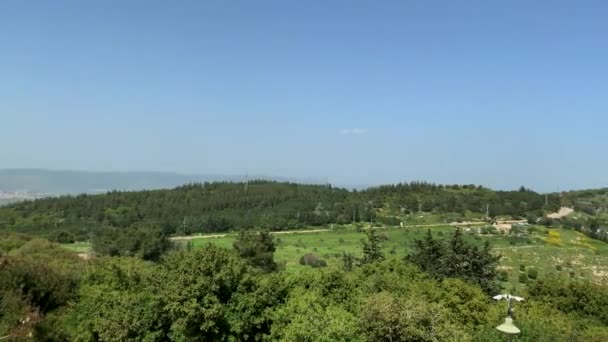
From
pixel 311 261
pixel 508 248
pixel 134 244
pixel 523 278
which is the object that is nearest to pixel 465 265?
pixel 523 278

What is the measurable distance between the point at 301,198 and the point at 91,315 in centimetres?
10111

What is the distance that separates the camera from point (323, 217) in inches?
4358

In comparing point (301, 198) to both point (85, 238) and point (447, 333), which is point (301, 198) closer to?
point (85, 238)

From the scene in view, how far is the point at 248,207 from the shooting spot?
126062 mm

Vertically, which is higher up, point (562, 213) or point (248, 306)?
point (562, 213)

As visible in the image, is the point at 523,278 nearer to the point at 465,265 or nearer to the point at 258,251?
the point at 465,265

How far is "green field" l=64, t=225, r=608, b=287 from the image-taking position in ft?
195

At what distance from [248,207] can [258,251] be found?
226 feet

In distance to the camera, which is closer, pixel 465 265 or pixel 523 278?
pixel 465 265

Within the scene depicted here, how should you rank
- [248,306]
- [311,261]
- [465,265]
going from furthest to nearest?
[311,261]
[465,265]
[248,306]

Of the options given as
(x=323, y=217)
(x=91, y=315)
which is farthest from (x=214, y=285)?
(x=323, y=217)

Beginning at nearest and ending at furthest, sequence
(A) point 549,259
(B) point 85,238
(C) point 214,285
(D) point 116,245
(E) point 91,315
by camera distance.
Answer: (C) point 214,285 → (E) point 91,315 → (A) point 549,259 → (D) point 116,245 → (B) point 85,238

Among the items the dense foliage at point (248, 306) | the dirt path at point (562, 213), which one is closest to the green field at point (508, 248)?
the dense foliage at point (248, 306)

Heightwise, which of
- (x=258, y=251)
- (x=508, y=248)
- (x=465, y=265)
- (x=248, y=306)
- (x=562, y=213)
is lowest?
(x=258, y=251)
